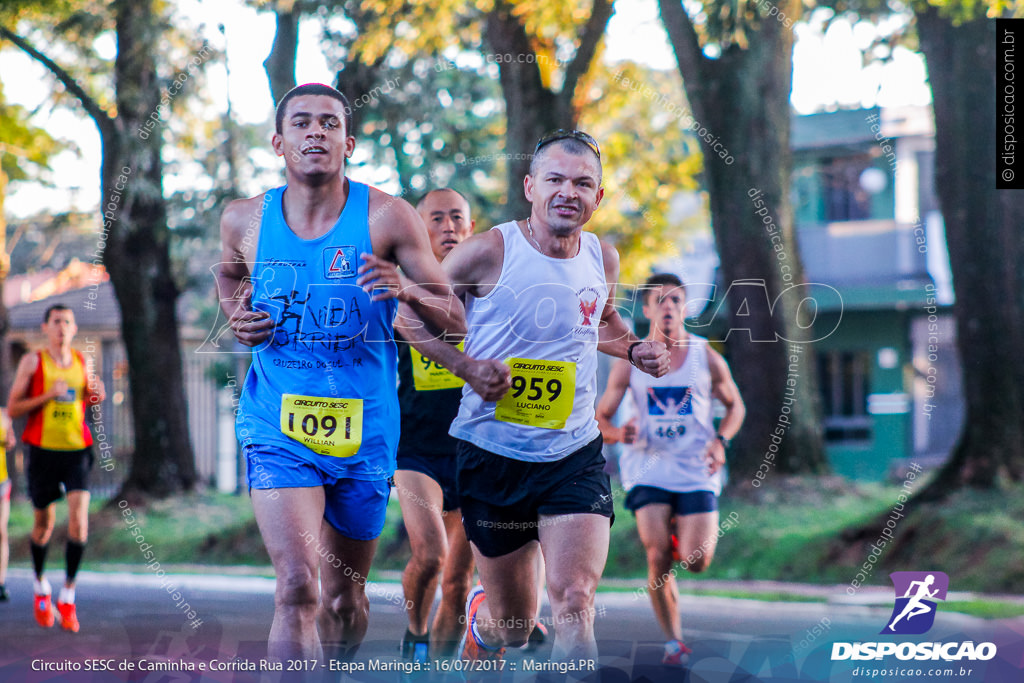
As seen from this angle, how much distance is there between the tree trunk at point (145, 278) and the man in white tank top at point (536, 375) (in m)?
9.90

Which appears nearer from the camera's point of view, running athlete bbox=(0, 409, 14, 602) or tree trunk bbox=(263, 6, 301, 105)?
running athlete bbox=(0, 409, 14, 602)

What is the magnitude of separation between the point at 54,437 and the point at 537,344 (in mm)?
4793

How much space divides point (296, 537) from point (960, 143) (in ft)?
27.2

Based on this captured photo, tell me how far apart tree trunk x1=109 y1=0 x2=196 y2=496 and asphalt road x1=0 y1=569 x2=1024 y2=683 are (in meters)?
4.26

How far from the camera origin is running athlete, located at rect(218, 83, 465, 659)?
4008mm

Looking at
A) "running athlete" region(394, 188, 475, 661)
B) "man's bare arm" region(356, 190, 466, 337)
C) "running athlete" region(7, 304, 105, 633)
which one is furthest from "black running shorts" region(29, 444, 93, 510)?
"man's bare arm" region(356, 190, 466, 337)

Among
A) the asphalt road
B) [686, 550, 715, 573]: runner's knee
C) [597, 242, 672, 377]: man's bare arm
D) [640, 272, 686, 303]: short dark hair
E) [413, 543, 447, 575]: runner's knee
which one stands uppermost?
[640, 272, 686, 303]: short dark hair

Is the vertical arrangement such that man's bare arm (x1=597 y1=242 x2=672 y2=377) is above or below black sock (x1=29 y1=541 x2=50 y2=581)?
above

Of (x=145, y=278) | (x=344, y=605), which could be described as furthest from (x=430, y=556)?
(x=145, y=278)

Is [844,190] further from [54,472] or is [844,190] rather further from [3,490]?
[54,472]

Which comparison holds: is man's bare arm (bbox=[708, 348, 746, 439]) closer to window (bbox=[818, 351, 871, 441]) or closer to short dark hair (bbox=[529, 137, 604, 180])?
short dark hair (bbox=[529, 137, 604, 180])

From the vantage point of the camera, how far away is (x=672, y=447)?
6.36 meters

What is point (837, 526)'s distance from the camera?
10.6m

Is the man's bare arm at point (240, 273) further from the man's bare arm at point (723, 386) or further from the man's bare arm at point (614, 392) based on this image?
the man's bare arm at point (723, 386)
